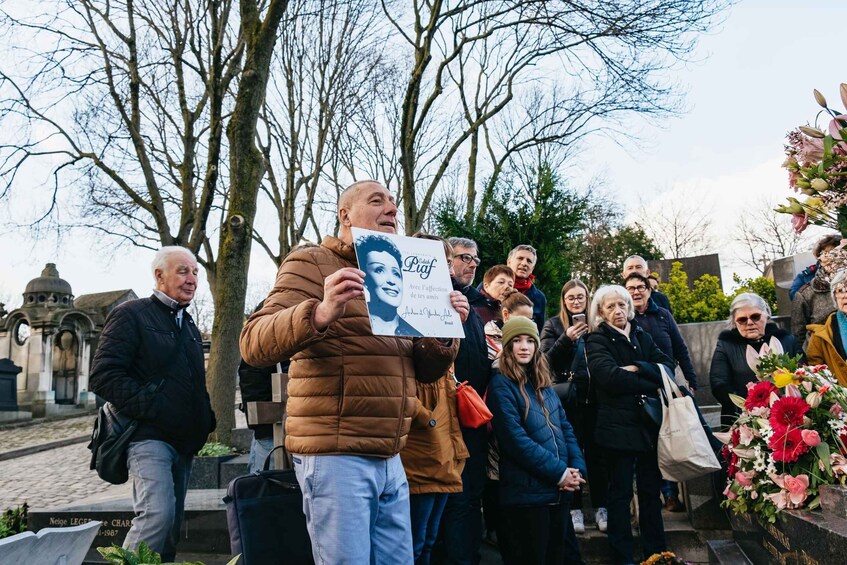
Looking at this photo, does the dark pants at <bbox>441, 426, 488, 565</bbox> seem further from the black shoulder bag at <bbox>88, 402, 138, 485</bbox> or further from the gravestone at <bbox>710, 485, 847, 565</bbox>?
the black shoulder bag at <bbox>88, 402, 138, 485</bbox>

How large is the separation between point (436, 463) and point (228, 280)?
5640 mm

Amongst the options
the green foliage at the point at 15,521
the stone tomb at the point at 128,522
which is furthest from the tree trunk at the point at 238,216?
the green foliage at the point at 15,521

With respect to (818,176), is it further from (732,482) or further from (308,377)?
(732,482)

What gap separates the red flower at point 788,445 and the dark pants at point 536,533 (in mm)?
1340

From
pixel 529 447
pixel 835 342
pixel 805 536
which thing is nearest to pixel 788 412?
pixel 805 536

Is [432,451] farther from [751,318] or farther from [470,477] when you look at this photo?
[751,318]

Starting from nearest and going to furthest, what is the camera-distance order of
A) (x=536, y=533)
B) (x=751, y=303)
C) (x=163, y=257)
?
(x=536, y=533) < (x=163, y=257) < (x=751, y=303)

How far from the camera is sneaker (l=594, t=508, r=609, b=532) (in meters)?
5.25

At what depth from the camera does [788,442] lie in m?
3.93

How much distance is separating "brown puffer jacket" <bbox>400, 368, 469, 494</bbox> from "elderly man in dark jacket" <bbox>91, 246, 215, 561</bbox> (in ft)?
4.77

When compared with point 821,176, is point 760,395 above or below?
below

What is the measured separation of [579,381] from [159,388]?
3130 mm

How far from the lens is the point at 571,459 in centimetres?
463

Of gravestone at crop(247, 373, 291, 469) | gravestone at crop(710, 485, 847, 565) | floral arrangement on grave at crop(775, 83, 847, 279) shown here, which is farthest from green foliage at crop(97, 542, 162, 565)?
gravestone at crop(710, 485, 847, 565)
